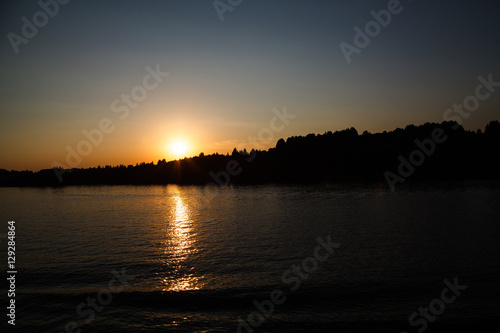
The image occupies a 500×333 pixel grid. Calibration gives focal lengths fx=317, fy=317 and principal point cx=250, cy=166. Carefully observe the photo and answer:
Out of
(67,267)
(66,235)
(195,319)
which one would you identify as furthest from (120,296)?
(66,235)

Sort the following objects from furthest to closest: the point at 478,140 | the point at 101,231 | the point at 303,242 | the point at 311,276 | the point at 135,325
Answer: the point at 478,140 < the point at 101,231 < the point at 303,242 < the point at 311,276 < the point at 135,325

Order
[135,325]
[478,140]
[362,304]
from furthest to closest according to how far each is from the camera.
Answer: [478,140] → [362,304] → [135,325]

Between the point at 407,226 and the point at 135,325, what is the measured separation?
35.3 metres

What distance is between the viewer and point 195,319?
15.5m

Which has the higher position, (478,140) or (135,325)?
(478,140)

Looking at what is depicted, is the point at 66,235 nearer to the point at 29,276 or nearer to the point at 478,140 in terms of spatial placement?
the point at 29,276

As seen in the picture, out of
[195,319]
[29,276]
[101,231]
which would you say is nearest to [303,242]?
[195,319]

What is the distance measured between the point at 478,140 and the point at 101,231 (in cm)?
22841

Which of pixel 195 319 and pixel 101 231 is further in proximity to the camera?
pixel 101 231

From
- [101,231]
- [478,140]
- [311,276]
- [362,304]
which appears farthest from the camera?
[478,140]

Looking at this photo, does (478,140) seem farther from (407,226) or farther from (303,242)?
(303,242)

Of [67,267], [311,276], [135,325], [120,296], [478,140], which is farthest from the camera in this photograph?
[478,140]

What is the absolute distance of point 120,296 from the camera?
18578 millimetres

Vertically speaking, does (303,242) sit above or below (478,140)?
below
